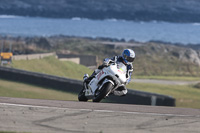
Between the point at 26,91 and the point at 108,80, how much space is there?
18416 mm

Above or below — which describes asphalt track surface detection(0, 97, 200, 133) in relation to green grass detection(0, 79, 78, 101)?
above

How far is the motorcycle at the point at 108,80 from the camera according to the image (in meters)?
10.7

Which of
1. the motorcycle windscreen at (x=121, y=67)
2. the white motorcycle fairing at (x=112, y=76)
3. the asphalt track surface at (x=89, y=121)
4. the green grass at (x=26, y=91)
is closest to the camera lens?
the asphalt track surface at (x=89, y=121)

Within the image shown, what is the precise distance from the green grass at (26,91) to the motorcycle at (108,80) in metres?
15.8

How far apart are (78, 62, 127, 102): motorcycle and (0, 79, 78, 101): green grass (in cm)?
1578

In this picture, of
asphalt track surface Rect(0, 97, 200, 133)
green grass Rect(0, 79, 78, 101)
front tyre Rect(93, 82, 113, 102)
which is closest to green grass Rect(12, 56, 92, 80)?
green grass Rect(0, 79, 78, 101)

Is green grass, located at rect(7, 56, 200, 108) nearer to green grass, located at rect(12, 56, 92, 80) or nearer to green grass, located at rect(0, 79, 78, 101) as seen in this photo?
green grass, located at rect(12, 56, 92, 80)

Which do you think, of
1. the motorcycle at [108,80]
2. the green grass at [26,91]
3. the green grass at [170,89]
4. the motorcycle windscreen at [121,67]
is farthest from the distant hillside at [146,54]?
the motorcycle windscreen at [121,67]

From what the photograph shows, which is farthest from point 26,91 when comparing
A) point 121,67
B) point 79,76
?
point 121,67

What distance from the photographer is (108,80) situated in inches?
423

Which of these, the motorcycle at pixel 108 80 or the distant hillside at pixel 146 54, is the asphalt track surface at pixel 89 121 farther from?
the distant hillside at pixel 146 54

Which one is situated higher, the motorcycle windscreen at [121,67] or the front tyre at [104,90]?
the motorcycle windscreen at [121,67]

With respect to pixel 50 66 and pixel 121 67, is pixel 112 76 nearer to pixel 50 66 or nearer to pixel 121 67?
pixel 121 67

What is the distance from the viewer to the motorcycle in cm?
1073
